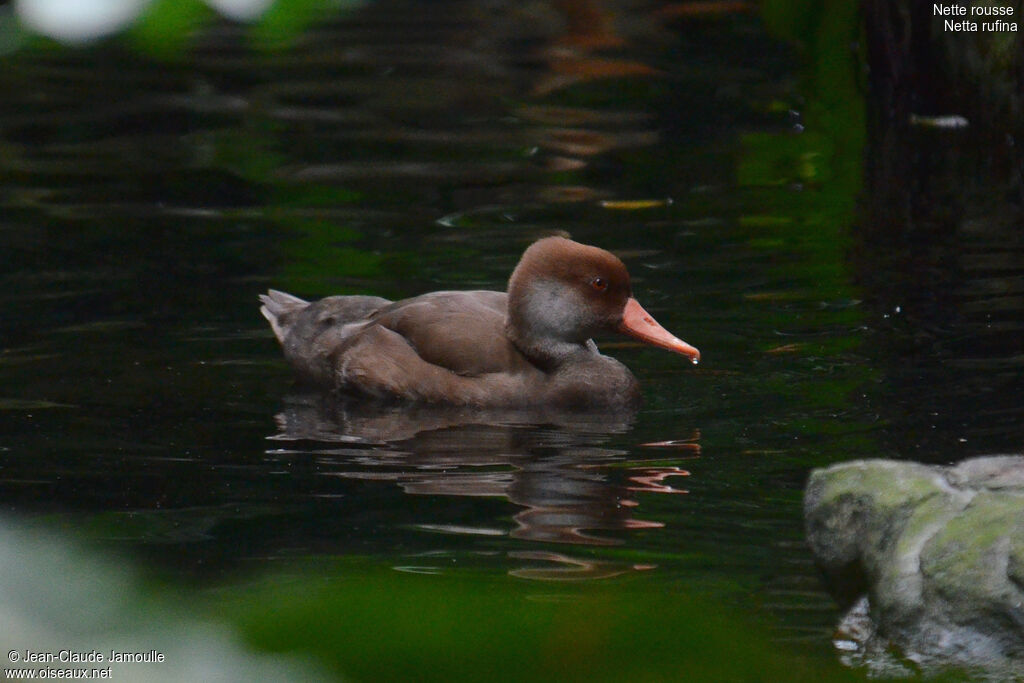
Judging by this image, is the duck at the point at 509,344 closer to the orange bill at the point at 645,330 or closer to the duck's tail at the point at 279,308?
the orange bill at the point at 645,330

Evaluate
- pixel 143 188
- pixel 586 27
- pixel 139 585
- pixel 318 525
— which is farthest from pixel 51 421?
pixel 586 27

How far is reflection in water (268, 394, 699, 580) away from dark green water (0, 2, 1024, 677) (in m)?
0.02

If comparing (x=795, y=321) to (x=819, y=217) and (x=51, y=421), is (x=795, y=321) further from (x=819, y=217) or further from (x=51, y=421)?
(x=51, y=421)

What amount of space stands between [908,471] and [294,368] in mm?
4052

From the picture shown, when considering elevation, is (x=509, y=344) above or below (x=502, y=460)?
above

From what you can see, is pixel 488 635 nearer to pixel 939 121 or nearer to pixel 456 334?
pixel 456 334

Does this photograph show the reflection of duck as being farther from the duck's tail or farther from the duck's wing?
the duck's tail

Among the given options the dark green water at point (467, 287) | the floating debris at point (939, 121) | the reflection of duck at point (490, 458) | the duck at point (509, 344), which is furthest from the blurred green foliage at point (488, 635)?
the floating debris at point (939, 121)

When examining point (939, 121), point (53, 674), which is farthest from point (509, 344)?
point (939, 121)

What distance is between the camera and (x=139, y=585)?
0.92 meters

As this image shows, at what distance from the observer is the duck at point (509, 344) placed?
7219mm

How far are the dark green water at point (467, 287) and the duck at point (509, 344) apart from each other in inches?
6.7

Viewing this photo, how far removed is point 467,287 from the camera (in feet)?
29.3

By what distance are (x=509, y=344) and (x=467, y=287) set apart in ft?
5.06
